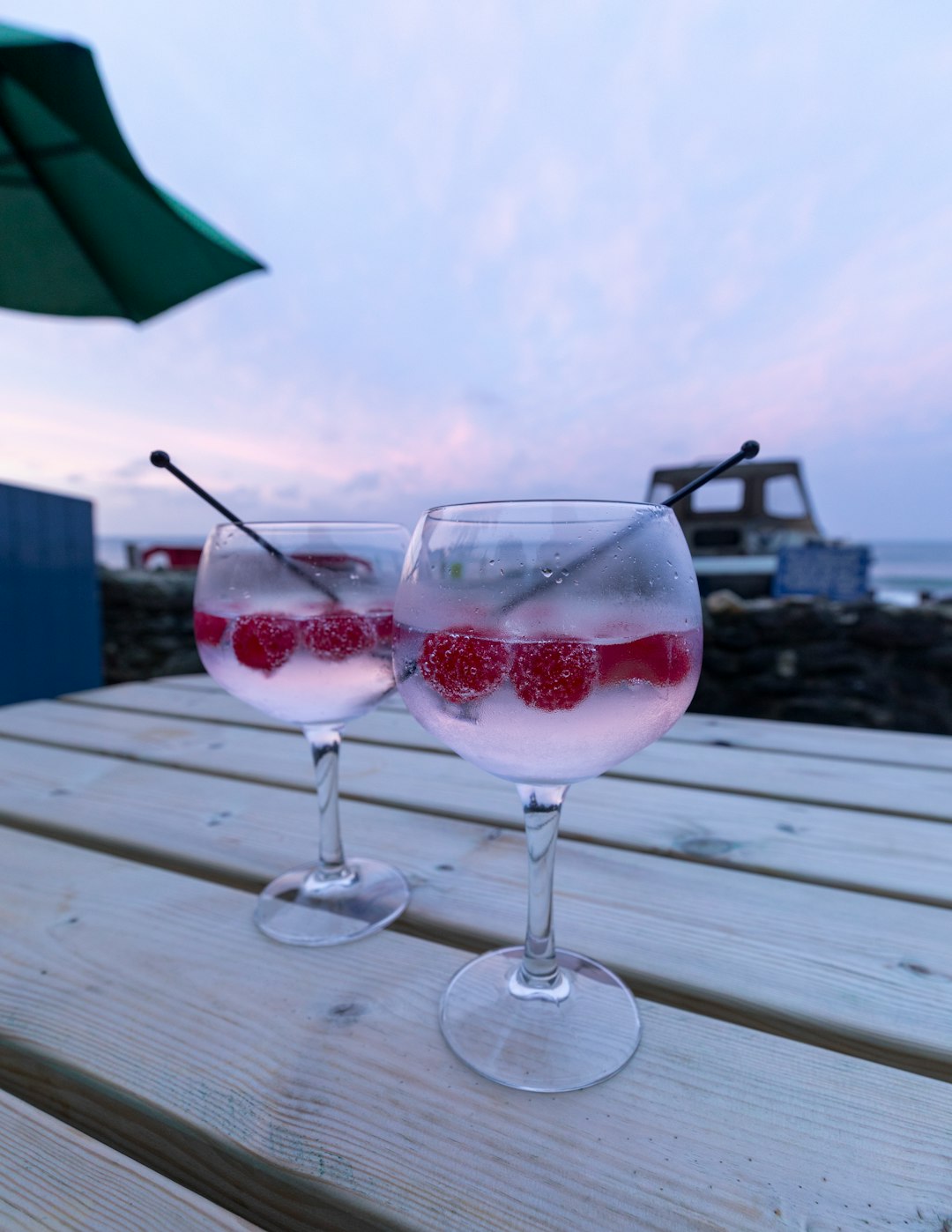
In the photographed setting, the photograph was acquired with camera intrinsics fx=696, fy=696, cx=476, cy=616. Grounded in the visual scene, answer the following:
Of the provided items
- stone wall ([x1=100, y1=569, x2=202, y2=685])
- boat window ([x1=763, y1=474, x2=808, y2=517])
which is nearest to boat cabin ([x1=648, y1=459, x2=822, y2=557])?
boat window ([x1=763, y1=474, x2=808, y2=517])

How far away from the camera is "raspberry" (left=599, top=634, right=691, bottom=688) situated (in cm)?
56

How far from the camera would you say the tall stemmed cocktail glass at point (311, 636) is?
798 mm

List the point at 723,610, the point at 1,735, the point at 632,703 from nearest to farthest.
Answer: the point at 632,703 → the point at 1,735 → the point at 723,610

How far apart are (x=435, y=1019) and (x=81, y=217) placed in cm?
300

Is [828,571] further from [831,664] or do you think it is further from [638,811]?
A: [638,811]

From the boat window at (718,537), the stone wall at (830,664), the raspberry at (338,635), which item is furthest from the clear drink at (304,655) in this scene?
the boat window at (718,537)

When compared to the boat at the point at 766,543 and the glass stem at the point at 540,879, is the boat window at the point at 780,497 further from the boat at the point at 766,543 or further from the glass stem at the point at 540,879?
the glass stem at the point at 540,879

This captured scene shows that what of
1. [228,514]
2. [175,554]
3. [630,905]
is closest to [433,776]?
[630,905]

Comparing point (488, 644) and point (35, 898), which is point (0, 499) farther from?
point (488, 644)

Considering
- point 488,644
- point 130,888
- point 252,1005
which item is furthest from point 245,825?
point 488,644

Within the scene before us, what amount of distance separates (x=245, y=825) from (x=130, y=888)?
21cm

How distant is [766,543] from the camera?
7164 millimetres

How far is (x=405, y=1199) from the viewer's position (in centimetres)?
44

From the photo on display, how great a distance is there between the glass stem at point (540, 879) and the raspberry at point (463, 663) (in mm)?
121
